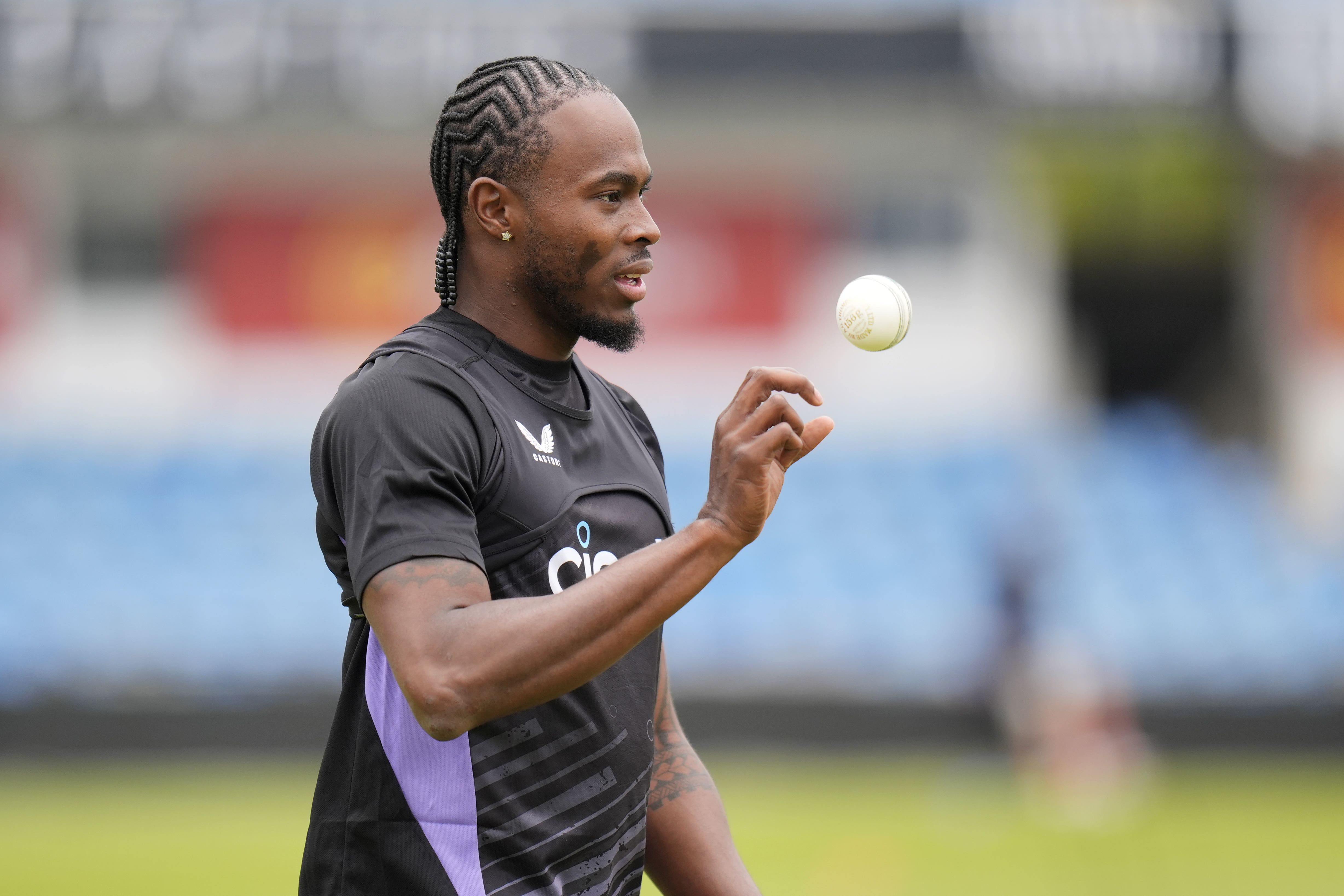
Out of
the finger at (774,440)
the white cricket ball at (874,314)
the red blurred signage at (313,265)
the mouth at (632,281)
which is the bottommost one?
the finger at (774,440)

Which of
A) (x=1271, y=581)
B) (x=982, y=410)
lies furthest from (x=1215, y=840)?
(x=982, y=410)

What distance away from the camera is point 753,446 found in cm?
279

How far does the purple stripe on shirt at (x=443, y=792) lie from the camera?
2.89 metres

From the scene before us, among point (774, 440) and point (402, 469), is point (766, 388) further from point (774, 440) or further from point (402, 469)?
point (402, 469)

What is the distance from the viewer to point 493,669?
2.63 meters

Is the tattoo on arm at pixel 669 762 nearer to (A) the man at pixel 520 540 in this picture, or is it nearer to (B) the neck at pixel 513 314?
(A) the man at pixel 520 540

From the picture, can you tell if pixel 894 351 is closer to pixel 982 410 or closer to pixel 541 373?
pixel 982 410

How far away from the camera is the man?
2686 millimetres

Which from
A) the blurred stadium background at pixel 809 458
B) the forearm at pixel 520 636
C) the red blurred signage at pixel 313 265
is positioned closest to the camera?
the forearm at pixel 520 636

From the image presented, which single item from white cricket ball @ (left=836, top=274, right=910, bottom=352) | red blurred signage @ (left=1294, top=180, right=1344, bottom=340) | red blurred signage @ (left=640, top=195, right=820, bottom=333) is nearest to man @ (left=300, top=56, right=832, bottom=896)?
white cricket ball @ (left=836, top=274, right=910, bottom=352)

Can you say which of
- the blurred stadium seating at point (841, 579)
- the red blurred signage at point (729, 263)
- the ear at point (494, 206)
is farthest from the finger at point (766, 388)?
the red blurred signage at point (729, 263)

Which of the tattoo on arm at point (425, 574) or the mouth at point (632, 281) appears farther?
the mouth at point (632, 281)

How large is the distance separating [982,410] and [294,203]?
25.7 ft

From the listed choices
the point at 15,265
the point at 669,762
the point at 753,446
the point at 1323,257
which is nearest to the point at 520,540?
the point at 753,446
